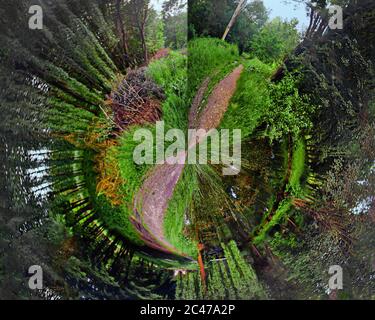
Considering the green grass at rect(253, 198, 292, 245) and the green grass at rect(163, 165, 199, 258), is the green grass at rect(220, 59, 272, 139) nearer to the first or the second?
the green grass at rect(163, 165, 199, 258)

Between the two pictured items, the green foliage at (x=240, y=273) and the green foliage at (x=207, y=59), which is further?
the green foliage at (x=240, y=273)

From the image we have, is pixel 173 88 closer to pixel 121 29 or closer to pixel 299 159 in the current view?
pixel 121 29

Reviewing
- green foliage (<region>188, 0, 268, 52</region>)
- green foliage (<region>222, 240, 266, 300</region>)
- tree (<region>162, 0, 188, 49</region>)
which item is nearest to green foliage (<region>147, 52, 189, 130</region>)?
tree (<region>162, 0, 188, 49</region>)

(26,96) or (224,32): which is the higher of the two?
(224,32)

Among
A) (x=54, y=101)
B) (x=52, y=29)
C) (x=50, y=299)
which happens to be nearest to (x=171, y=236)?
(x=50, y=299)

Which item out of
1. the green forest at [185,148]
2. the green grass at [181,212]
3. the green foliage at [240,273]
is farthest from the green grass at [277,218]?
the green grass at [181,212]

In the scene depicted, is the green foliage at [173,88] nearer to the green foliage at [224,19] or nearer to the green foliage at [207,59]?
the green foliage at [207,59]
